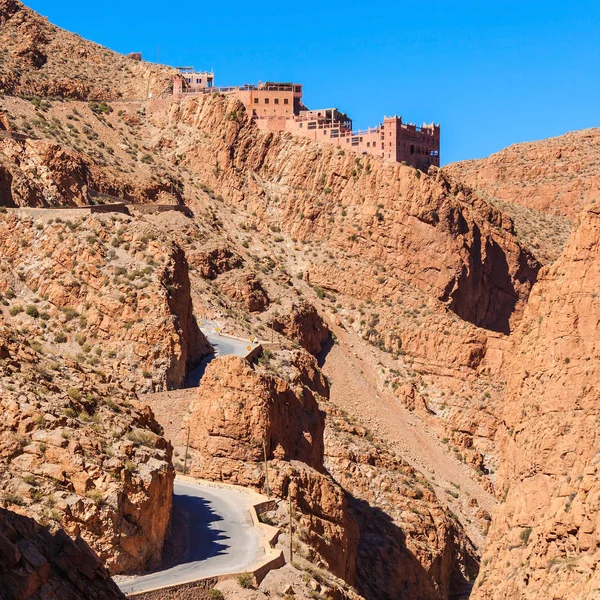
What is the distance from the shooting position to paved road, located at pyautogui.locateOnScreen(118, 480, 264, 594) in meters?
41.7

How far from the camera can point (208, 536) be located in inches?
1866

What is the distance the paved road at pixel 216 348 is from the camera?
246 feet

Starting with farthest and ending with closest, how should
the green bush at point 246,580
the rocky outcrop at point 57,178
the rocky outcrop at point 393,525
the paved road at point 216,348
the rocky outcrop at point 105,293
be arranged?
1. the rocky outcrop at point 57,178
2. the paved road at point 216,348
3. the rocky outcrop at point 105,293
4. the rocky outcrop at point 393,525
5. the green bush at point 246,580

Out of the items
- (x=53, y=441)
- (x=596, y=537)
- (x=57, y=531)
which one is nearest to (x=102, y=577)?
(x=57, y=531)

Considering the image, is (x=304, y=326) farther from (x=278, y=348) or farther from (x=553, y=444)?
(x=553, y=444)

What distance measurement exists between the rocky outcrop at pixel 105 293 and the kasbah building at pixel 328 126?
137 ft

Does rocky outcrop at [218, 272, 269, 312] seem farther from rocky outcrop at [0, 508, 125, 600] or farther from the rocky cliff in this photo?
rocky outcrop at [0, 508, 125, 600]

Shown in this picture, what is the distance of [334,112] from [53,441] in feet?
293

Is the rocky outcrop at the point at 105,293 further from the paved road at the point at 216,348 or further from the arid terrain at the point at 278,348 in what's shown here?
the paved road at the point at 216,348

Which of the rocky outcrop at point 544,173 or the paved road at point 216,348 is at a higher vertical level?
the rocky outcrop at point 544,173

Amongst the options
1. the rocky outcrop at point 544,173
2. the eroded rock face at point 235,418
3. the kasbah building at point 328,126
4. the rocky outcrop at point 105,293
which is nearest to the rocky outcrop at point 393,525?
the eroded rock face at point 235,418

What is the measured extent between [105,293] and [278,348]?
41.2 ft

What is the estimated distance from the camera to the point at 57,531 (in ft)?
103

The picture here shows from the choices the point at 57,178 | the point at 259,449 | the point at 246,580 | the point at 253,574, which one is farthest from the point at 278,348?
the point at 246,580
